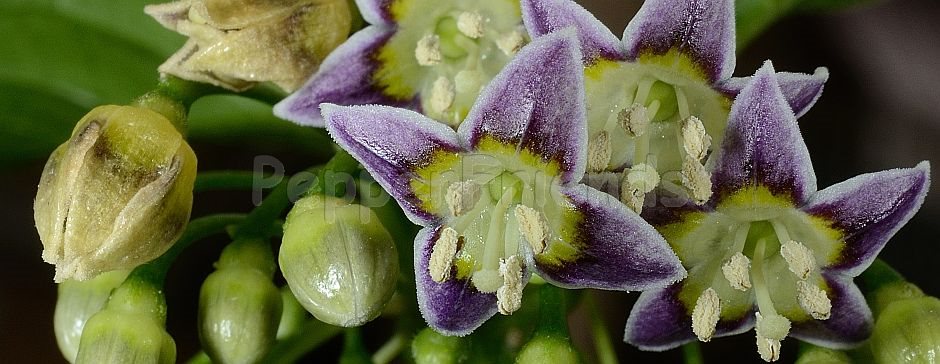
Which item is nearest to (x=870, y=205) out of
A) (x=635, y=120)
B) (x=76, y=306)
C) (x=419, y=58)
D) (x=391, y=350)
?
(x=635, y=120)

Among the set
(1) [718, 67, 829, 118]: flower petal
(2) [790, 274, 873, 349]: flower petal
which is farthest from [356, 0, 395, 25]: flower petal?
(2) [790, 274, 873, 349]: flower petal

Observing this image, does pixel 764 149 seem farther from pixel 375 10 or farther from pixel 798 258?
pixel 375 10

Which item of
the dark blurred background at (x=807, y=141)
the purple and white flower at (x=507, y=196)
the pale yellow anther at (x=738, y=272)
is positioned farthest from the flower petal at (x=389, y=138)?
the dark blurred background at (x=807, y=141)

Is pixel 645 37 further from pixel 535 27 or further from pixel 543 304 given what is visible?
pixel 543 304

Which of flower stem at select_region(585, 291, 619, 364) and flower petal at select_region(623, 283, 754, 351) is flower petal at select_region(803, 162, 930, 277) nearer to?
flower petal at select_region(623, 283, 754, 351)

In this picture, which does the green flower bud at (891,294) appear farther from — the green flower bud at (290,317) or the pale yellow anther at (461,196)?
the green flower bud at (290,317)

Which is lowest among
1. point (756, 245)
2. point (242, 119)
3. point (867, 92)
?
point (867, 92)

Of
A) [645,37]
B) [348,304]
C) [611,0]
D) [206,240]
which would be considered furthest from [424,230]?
[611,0]
